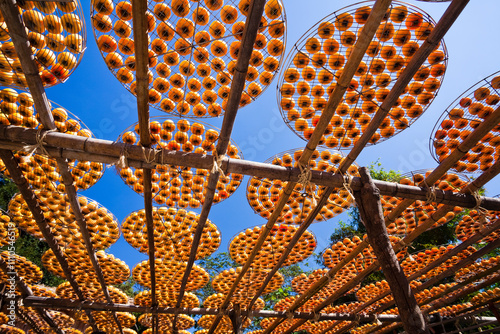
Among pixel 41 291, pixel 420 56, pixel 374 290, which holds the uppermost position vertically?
pixel 41 291

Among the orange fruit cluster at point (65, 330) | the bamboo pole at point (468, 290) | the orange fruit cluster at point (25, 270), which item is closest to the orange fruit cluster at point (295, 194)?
the bamboo pole at point (468, 290)

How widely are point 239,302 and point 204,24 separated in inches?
369

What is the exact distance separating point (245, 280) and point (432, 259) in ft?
18.3

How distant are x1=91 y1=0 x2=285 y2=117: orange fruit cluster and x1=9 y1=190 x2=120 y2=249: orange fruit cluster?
3.33 m

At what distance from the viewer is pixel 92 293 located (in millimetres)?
10016

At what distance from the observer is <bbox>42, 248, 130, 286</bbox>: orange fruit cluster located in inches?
320

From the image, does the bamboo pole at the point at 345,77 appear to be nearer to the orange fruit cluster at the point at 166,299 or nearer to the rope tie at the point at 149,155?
the rope tie at the point at 149,155

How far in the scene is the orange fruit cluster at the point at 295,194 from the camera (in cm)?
624

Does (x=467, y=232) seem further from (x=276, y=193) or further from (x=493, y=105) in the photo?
(x=276, y=193)

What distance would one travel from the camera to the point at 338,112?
5238 mm

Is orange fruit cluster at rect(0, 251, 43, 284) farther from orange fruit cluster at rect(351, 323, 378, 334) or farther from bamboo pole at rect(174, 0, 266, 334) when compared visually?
orange fruit cluster at rect(351, 323, 378, 334)

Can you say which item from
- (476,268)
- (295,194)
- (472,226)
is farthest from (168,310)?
(476,268)

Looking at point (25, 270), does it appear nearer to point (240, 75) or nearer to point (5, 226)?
point (5, 226)

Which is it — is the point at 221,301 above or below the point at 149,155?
below
